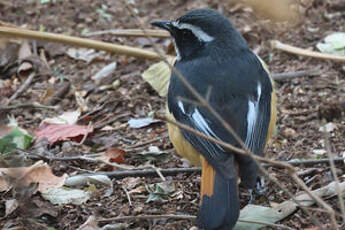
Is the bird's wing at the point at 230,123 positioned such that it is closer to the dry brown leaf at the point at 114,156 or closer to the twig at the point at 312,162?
the twig at the point at 312,162

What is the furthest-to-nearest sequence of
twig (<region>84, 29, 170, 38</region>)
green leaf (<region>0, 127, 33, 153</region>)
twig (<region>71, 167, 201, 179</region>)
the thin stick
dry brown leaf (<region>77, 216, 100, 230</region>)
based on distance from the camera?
twig (<region>84, 29, 170, 38</region>) → the thin stick → green leaf (<region>0, 127, 33, 153</region>) → twig (<region>71, 167, 201, 179</region>) → dry brown leaf (<region>77, 216, 100, 230</region>)

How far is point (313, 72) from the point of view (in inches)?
228

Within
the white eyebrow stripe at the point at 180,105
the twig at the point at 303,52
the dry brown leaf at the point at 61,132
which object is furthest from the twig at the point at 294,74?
the white eyebrow stripe at the point at 180,105

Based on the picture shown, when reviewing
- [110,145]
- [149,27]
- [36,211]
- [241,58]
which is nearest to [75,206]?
[36,211]

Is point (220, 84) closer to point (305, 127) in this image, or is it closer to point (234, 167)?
point (234, 167)

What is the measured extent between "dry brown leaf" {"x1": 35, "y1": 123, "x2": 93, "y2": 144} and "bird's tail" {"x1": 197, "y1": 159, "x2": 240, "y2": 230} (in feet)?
6.46

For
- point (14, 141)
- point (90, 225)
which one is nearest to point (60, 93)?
point (14, 141)

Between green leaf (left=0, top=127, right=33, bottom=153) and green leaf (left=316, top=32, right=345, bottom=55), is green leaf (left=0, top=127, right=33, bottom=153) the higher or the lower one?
the lower one

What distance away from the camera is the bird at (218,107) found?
3475 millimetres

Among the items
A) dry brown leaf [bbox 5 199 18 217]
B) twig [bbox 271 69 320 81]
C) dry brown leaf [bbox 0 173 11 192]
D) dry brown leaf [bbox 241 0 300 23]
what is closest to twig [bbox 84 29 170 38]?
dry brown leaf [bbox 241 0 300 23]

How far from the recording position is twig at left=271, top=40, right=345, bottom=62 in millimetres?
5623

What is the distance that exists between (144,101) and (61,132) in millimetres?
893

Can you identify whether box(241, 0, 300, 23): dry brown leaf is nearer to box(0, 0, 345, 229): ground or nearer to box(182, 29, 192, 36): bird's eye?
box(0, 0, 345, 229): ground

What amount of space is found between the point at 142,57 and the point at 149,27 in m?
0.95
